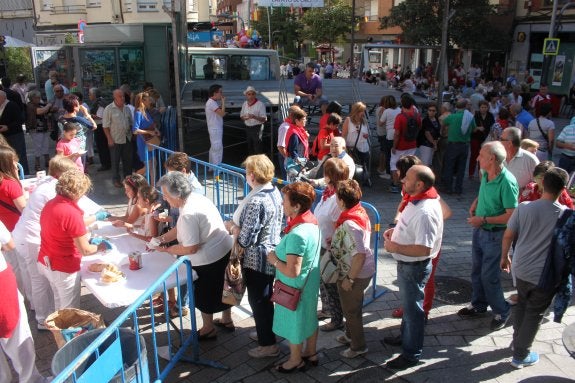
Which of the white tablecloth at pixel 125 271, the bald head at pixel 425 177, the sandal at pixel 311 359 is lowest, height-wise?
the sandal at pixel 311 359

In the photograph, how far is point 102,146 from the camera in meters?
10.2

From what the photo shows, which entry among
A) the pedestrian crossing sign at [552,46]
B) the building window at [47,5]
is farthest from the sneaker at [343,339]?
the building window at [47,5]

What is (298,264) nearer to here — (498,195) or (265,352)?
(265,352)

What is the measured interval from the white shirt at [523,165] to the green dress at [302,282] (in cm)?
298

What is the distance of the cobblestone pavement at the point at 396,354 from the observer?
4035 millimetres

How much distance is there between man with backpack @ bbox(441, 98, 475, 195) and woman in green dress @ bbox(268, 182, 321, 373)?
5.92m

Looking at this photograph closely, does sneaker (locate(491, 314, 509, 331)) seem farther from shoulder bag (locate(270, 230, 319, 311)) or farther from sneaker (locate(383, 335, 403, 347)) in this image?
shoulder bag (locate(270, 230, 319, 311))

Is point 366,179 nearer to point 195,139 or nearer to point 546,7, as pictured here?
point 195,139

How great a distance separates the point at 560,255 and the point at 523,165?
6.92 ft

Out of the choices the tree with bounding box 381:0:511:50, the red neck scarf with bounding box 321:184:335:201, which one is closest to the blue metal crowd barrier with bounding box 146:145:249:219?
the red neck scarf with bounding box 321:184:335:201

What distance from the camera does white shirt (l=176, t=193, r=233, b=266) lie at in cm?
395

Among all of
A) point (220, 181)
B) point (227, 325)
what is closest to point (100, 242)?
point (227, 325)

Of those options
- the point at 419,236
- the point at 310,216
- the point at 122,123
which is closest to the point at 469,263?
the point at 419,236

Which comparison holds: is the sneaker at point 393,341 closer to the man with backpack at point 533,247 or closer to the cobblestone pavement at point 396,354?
the cobblestone pavement at point 396,354
